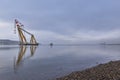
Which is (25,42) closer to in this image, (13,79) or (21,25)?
(21,25)

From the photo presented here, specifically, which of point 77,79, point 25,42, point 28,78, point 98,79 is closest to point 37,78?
point 28,78

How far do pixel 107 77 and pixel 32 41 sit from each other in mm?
170246

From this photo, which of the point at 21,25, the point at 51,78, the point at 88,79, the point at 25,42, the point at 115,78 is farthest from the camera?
the point at 25,42

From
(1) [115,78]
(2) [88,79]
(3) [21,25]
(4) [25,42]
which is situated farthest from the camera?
(4) [25,42]

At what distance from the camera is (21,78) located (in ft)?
71.0

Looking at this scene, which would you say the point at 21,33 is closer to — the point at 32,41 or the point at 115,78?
the point at 32,41

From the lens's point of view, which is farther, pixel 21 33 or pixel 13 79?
pixel 21 33

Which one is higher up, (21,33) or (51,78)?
(21,33)

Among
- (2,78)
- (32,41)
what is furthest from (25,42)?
(2,78)

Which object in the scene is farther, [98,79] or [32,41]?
[32,41]

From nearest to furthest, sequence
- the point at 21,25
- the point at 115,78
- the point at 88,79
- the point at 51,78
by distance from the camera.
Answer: the point at 115,78
the point at 88,79
the point at 51,78
the point at 21,25

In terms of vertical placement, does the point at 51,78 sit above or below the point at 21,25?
below

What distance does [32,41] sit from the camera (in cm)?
Result: 18400

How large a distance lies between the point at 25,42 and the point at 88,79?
161m
